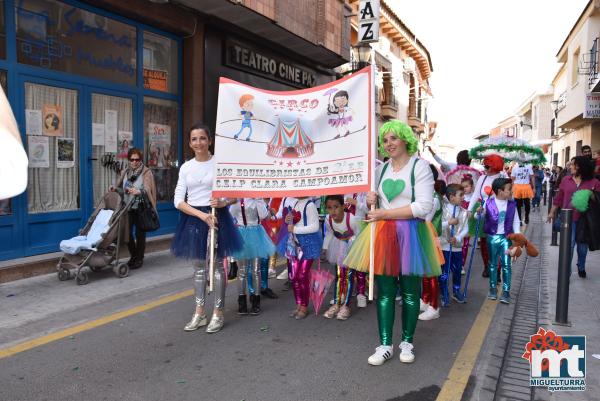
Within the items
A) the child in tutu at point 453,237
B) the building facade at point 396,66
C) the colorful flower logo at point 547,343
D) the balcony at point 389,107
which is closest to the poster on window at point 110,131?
the child in tutu at point 453,237

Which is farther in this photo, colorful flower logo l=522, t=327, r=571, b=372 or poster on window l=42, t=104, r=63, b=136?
poster on window l=42, t=104, r=63, b=136

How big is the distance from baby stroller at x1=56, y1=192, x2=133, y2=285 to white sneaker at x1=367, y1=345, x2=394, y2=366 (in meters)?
4.19

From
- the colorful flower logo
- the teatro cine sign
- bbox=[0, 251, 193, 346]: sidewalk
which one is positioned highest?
the teatro cine sign

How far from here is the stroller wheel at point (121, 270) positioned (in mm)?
6680

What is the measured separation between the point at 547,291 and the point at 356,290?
8.67 ft

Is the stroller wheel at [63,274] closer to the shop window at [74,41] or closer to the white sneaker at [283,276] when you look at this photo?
the white sneaker at [283,276]

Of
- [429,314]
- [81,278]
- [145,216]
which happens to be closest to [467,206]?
[429,314]

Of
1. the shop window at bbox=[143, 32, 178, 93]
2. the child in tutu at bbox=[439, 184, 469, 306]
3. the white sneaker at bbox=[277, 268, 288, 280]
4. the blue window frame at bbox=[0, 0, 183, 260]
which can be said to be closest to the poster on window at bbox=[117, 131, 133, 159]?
the blue window frame at bbox=[0, 0, 183, 260]

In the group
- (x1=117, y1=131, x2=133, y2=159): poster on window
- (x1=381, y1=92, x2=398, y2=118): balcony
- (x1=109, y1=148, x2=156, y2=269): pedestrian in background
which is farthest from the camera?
(x1=381, y1=92, x2=398, y2=118): balcony

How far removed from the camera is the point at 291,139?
434cm

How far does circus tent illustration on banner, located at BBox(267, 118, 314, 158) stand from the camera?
4277 millimetres

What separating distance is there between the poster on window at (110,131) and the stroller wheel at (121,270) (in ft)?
8.31

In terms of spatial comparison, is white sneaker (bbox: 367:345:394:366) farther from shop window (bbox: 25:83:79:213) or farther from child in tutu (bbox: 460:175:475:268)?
shop window (bbox: 25:83:79:213)

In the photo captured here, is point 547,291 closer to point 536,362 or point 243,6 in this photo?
point 536,362
